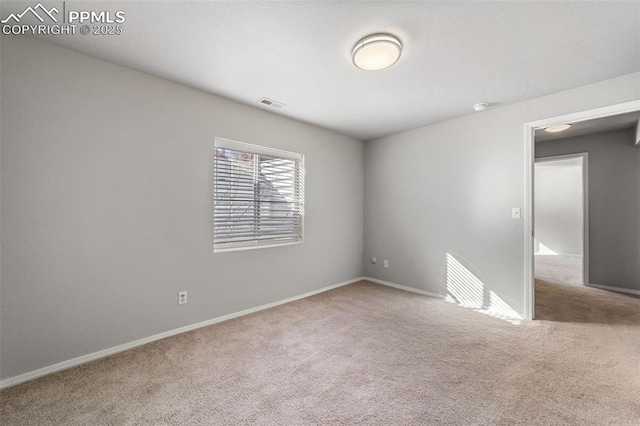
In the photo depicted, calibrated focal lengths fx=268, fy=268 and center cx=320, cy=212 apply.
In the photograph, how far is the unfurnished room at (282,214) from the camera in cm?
169

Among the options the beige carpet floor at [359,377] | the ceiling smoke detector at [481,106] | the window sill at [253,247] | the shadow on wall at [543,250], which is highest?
the ceiling smoke detector at [481,106]

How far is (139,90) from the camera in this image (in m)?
2.37

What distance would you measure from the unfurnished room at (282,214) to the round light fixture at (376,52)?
19 millimetres

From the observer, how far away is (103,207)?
2184 mm

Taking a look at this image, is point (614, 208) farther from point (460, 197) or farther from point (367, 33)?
point (367, 33)

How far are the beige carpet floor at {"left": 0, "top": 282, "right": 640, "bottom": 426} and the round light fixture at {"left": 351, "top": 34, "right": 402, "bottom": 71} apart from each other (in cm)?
233

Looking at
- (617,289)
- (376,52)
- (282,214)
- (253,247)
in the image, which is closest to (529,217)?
(376,52)

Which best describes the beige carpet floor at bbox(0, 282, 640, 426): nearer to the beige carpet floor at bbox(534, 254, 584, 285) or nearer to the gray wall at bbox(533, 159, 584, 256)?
the beige carpet floor at bbox(534, 254, 584, 285)

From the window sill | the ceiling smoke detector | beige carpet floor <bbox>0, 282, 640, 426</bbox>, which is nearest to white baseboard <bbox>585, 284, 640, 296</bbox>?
beige carpet floor <bbox>0, 282, 640, 426</bbox>

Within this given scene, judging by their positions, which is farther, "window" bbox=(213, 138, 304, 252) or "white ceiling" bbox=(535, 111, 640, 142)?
"white ceiling" bbox=(535, 111, 640, 142)

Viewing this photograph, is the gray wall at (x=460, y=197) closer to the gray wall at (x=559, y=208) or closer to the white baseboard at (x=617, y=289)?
the white baseboard at (x=617, y=289)

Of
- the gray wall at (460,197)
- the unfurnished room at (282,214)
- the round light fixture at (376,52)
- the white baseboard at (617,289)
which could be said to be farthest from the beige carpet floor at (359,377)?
the round light fixture at (376,52)

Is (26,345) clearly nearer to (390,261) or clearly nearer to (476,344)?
(476,344)

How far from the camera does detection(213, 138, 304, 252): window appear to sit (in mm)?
2982
